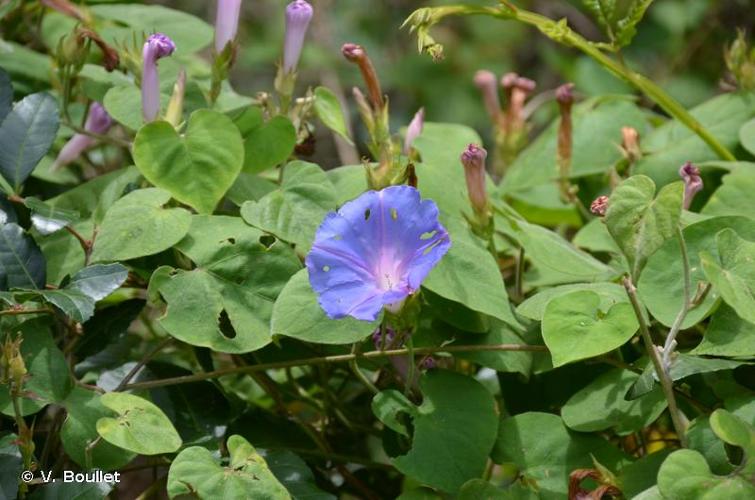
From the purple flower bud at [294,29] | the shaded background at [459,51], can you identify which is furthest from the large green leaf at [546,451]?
the shaded background at [459,51]

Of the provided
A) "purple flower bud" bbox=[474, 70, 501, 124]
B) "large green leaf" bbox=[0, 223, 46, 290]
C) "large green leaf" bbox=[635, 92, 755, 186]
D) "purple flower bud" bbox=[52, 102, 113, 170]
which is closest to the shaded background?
"purple flower bud" bbox=[474, 70, 501, 124]

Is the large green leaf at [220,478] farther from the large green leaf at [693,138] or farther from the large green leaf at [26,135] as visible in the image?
the large green leaf at [693,138]

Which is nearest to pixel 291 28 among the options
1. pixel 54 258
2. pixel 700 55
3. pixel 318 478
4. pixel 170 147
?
pixel 170 147

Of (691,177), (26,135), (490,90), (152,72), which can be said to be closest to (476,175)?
(691,177)

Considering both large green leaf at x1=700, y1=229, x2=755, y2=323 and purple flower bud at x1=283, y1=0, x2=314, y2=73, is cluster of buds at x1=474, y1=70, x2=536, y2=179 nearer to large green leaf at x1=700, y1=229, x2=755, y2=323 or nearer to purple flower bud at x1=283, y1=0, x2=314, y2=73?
purple flower bud at x1=283, y1=0, x2=314, y2=73

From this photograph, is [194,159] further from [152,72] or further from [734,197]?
[734,197]

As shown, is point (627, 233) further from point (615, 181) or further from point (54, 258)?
point (54, 258)
